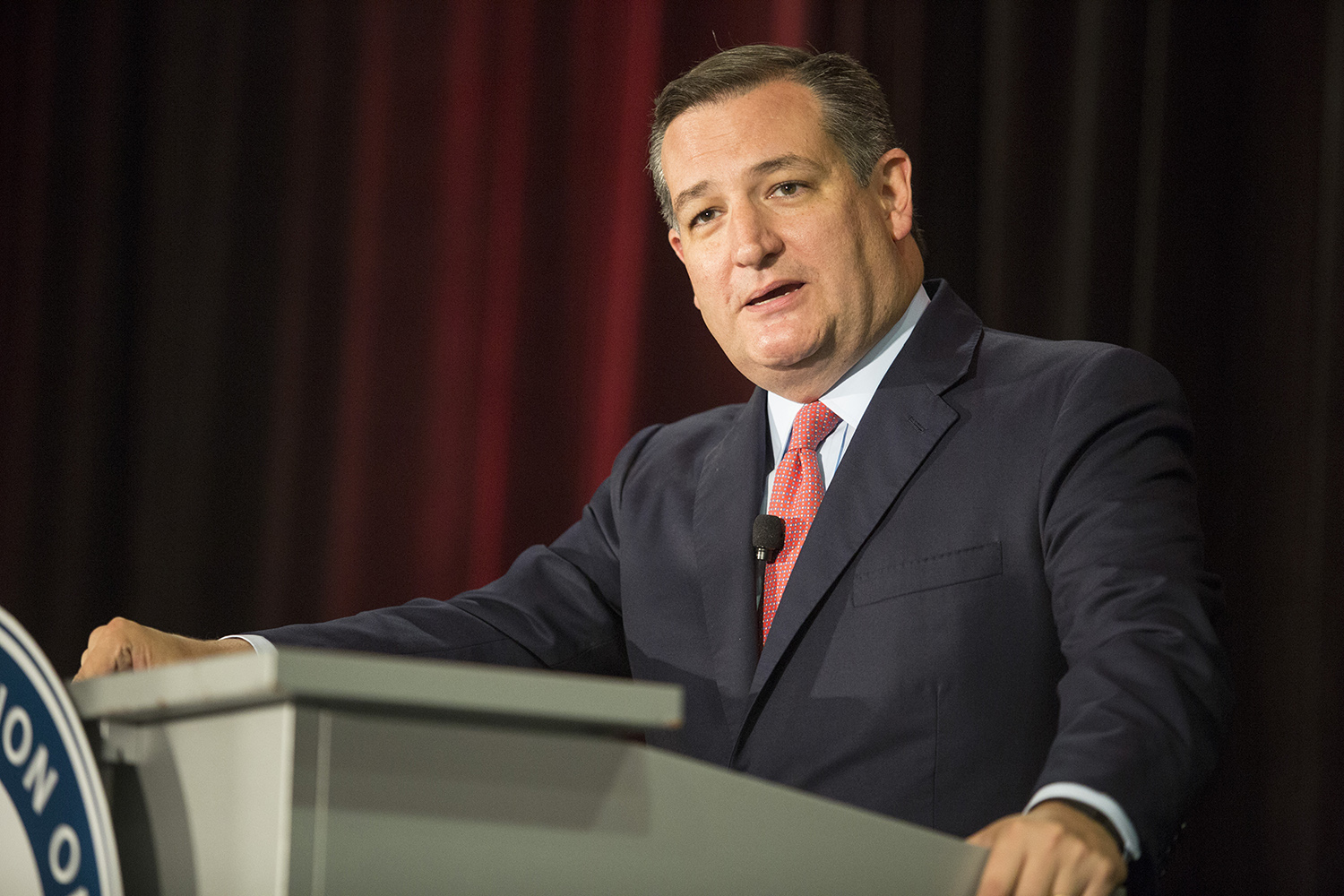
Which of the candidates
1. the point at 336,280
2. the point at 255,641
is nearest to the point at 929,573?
the point at 255,641

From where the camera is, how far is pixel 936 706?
1.44 meters

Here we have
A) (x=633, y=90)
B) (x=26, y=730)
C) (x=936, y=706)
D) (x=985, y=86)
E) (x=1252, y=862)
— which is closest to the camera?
(x=26, y=730)

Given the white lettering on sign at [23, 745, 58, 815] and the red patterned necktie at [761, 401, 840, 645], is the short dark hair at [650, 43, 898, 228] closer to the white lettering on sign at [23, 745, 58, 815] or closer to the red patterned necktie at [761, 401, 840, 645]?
the red patterned necktie at [761, 401, 840, 645]

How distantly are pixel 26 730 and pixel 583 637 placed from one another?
3.71 feet

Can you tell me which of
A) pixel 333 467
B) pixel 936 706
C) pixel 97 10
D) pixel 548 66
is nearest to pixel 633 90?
pixel 548 66

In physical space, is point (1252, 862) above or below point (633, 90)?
below

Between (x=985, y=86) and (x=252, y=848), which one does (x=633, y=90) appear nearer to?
(x=985, y=86)

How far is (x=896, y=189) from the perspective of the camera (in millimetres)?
1935

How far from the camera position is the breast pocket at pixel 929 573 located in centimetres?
148

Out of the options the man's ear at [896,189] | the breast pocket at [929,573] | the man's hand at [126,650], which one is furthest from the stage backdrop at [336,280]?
the man's hand at [126,650]

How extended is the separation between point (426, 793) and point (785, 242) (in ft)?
3.97

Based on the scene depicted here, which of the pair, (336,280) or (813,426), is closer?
(813,426)

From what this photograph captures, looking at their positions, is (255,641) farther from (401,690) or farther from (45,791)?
(401,690)

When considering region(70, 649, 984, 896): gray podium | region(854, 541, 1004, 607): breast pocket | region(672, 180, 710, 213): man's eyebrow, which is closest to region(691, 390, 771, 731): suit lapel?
region(854, 541, 1004, 607): breast pocket
